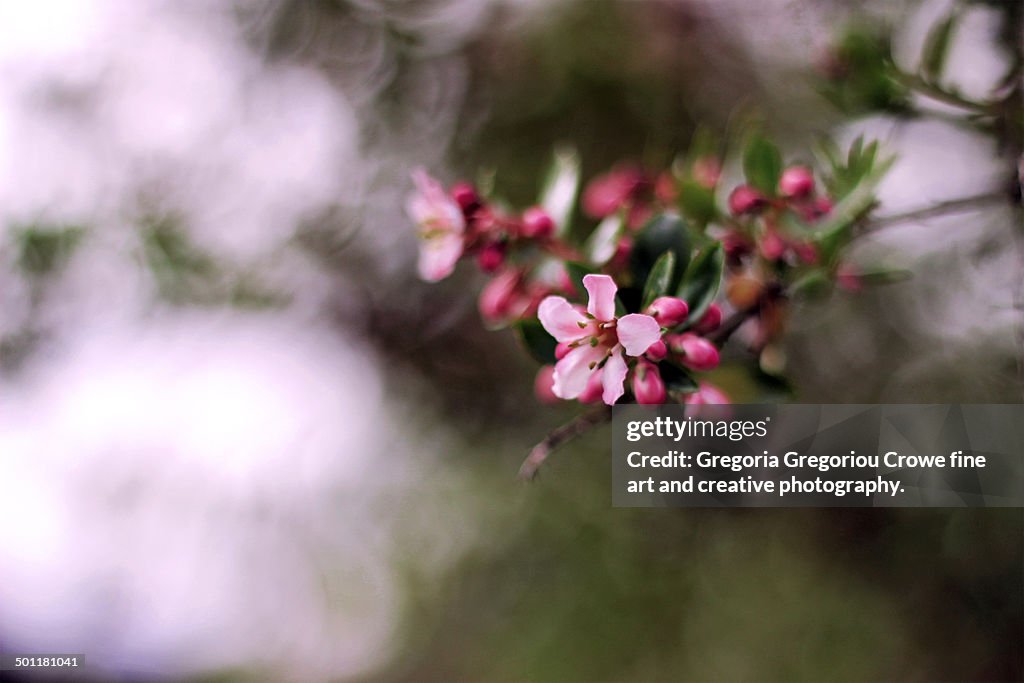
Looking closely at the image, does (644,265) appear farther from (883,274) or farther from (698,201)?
(883,274)

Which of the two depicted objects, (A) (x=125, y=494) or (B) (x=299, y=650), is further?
(B) (x=299, y=650)

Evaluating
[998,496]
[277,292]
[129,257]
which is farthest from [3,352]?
[998,496]

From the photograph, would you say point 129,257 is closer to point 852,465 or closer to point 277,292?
point 277,292

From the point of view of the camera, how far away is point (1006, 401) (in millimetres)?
986

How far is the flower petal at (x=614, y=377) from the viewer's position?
1.78 ft

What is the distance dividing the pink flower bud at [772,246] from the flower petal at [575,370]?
0.23 meters

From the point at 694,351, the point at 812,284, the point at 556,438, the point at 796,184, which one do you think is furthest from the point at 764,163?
the point at 556,438

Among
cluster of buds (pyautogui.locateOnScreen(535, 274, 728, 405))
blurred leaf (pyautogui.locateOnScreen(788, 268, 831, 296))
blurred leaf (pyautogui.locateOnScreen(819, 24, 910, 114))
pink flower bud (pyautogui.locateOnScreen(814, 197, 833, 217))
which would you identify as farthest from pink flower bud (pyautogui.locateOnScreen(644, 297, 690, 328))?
blurred leaf (pyautogui.locateOnScreen(819, 24, 910, 114))

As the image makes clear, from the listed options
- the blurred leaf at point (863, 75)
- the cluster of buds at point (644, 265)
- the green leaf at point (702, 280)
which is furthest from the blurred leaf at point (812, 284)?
the blurred leaf at point (863, 75)

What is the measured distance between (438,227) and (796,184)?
0.36 m

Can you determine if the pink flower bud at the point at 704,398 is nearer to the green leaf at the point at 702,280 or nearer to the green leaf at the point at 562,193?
the green leaf at the point at 702,280

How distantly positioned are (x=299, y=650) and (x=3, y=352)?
1037 mm

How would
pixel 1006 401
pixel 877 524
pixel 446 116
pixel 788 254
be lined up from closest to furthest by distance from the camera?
1. pixel 788 254
2. pixel 1006 401
3. pixel 877 524
4. pixel 446 116

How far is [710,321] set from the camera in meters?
0.59
